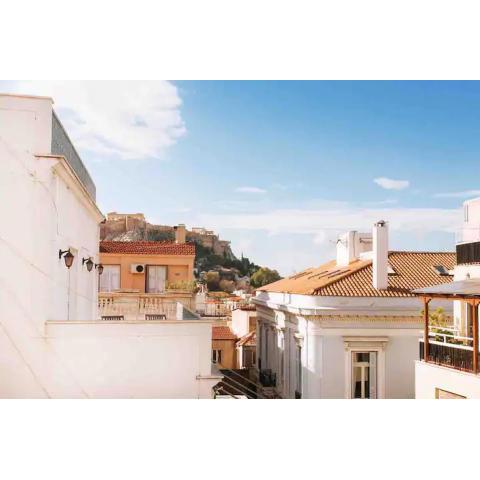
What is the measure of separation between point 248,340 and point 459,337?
227 inches

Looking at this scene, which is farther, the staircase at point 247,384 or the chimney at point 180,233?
the chimney at point 180,233

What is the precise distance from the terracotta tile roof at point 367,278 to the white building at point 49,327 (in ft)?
9.29

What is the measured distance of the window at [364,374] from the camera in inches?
332

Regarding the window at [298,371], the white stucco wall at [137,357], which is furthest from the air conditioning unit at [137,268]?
the white stucco wall at [137,357]

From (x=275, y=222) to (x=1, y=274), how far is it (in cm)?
381

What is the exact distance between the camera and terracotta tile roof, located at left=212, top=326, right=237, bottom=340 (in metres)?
11.7

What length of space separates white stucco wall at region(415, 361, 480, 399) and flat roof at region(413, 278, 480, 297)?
34.5 inches

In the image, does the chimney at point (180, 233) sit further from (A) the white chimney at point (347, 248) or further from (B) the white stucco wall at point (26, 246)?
(B) the white stucco wall at point (26, 246)

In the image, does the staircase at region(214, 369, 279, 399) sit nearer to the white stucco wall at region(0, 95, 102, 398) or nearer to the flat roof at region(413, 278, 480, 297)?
the flat roof at region(413, 278, 480, 297)

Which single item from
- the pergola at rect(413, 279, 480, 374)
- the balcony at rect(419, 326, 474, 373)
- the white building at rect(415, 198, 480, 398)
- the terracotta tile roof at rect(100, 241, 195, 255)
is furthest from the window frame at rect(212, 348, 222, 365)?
the pergola at rect(413, 279, 480, 374)
